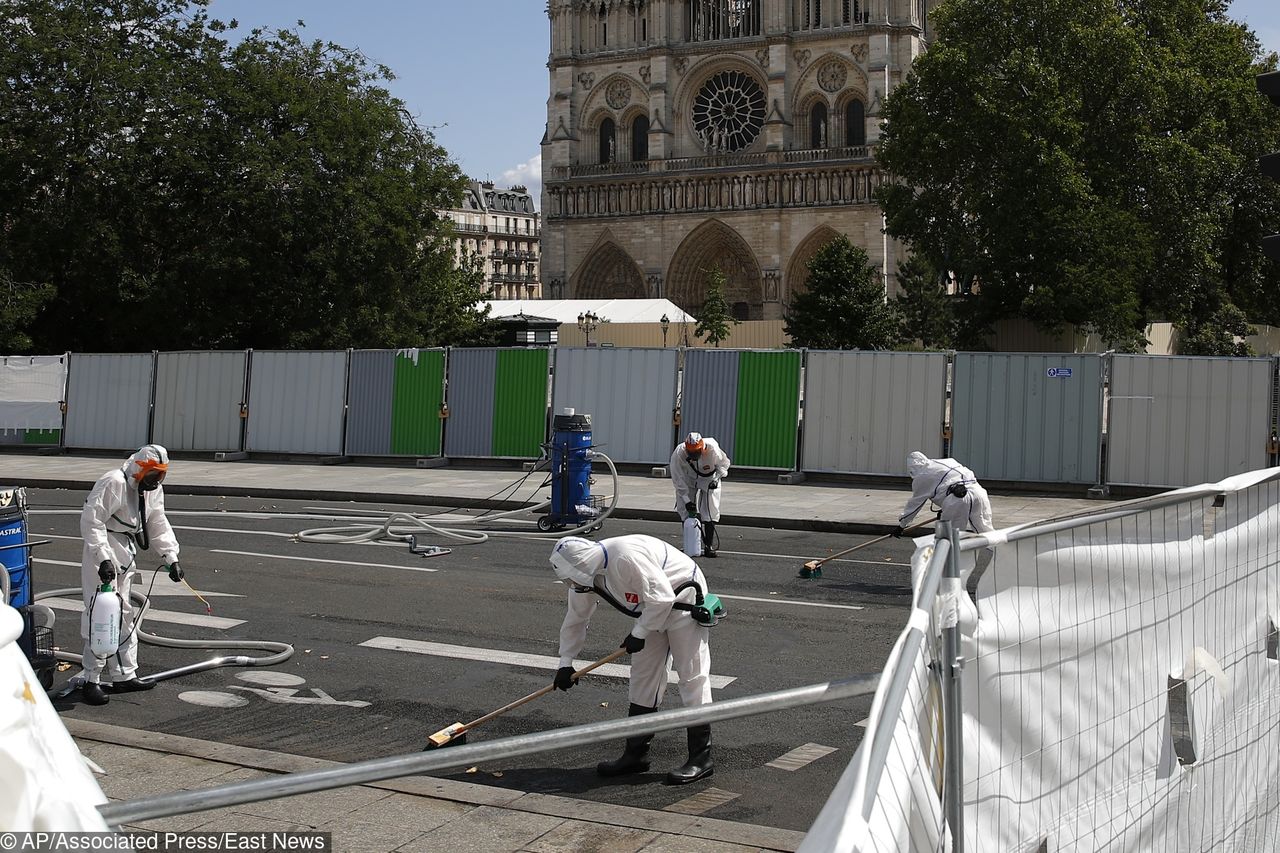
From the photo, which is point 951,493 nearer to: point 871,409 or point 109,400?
point 871,409

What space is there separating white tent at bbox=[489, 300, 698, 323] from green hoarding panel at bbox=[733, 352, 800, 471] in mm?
30448

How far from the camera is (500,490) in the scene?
19.9 meters

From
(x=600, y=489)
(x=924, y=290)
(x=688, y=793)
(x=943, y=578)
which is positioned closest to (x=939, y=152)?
(x=924, y=290)

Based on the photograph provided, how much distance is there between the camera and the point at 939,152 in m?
36.5

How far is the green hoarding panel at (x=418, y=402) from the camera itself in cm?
2420

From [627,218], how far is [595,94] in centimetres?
698

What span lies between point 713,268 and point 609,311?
12.6 meters

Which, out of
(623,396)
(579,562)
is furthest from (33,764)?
(623,396)

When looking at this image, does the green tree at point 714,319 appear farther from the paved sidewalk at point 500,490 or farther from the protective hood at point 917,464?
the protective hood at point 917,464

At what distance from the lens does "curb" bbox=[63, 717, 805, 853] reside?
6.08m

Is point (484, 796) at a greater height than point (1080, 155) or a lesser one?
lesser

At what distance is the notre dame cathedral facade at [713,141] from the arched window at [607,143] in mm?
74

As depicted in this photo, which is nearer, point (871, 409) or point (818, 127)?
point (871, 409)

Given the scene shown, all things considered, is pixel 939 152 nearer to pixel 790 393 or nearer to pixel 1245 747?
pixel 790 393
